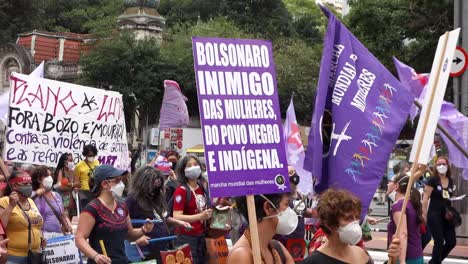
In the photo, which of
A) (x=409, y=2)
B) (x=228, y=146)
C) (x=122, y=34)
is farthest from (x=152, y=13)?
(x=228, y=146)

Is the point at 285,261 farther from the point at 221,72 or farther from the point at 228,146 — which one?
the point at 221,72

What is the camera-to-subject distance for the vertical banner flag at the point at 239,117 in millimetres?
5035

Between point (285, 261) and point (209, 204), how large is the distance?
149 inches

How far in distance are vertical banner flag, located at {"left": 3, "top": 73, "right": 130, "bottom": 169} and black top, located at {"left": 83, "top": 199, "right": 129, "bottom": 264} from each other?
448 centimetres

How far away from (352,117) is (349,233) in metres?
1.98

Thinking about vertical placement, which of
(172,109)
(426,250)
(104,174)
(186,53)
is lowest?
(426,250)

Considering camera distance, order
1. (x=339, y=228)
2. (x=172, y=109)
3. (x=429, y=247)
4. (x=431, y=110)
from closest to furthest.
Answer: (x=339, y=228) → (x=431, y=110) → (x=172, y=109) → (x=429, y=247)

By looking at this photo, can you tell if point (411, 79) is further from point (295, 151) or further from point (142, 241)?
point (142, 241)

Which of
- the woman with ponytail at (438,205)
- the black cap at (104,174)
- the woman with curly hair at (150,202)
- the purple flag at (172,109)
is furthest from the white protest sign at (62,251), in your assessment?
the woman with ponytail at (438,205)

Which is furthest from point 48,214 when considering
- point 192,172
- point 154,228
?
point 192,172

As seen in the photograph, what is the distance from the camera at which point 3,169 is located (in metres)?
9.68

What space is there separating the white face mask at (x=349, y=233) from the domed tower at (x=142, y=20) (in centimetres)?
4345

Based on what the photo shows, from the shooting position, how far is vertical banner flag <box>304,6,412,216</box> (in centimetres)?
653

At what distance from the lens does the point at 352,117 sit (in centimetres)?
670
